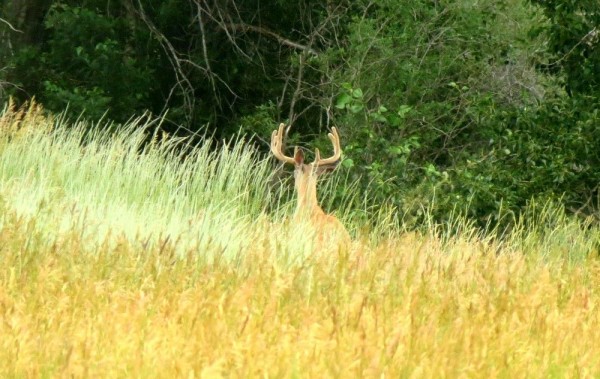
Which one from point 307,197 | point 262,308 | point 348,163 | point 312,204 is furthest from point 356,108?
point 262,308

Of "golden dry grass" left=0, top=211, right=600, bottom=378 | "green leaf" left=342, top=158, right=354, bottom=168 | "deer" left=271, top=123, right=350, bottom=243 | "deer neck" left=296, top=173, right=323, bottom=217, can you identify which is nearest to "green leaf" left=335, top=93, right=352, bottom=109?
"green leaf" left=342, top=158, right=354, bottom=168

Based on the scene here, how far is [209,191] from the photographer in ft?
32.0

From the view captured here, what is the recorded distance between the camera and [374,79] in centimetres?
1484

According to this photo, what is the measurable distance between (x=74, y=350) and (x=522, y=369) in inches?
56.1

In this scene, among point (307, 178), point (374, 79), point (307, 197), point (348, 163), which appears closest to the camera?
point (307, 197)

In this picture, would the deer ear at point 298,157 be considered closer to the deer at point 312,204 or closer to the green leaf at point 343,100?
the deer at point 312,204

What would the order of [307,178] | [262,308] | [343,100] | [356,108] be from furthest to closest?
[343,100]
[356,108]
[307,178]
[262,308]

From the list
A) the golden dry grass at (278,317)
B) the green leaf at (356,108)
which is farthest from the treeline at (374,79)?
the golden dry grass at (278,317)

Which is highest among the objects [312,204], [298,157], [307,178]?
[298,157]

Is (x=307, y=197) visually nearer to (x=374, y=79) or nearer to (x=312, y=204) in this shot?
(x=312, y=204)

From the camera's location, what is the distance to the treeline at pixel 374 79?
11.8 meters

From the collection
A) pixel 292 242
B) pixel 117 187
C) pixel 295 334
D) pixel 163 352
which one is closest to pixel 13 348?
pixel 163 352

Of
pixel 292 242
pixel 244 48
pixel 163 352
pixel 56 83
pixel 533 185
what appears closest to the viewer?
pixel 163 352

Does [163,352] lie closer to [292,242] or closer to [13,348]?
[13,348]
